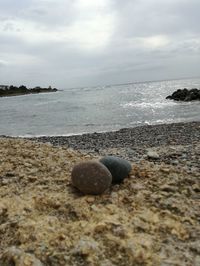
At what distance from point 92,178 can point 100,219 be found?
83 cm

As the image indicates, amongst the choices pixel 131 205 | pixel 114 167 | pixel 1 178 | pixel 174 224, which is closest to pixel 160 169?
pixel 114 167

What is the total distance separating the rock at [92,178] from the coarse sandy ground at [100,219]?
0.45 feet

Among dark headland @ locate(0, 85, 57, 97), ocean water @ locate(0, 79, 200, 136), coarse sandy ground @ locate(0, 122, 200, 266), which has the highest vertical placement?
dark headland @ locate(0, 85, 57, 97)

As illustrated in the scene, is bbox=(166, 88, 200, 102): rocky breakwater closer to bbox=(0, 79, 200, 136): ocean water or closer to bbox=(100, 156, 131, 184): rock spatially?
bbox=(0, 79, 200, 136): ocean water

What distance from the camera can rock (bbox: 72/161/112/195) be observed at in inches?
227

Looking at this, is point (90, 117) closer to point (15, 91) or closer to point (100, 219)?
point (100, 219)

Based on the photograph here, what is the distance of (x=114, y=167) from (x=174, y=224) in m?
1.64

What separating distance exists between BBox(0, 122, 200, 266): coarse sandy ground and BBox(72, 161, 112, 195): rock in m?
0.14

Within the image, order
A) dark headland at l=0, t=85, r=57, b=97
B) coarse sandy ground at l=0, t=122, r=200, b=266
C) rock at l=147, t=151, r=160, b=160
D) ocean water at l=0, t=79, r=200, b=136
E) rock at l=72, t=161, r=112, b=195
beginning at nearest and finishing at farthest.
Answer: coarse sandy ground at l=0, t=122, r=200, b=266 < rock at l=72, t=161, r=112, b=195 < rock at l=147, t=151, r=160, b=160 < ocean water at l=0, t=79, r=200, b=136 < dark headland at l=0, t=85, r=57, b=97

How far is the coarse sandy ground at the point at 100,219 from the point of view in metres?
4.37

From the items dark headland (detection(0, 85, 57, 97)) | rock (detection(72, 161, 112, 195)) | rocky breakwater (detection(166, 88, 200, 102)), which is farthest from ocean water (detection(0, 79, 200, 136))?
dark headland (detection(0, 85, 57, 97))

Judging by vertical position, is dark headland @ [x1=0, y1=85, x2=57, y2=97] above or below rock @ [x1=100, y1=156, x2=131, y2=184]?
above

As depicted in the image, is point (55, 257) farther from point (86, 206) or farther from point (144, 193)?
point (144, 193)

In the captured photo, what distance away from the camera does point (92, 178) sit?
5750 millimetres
